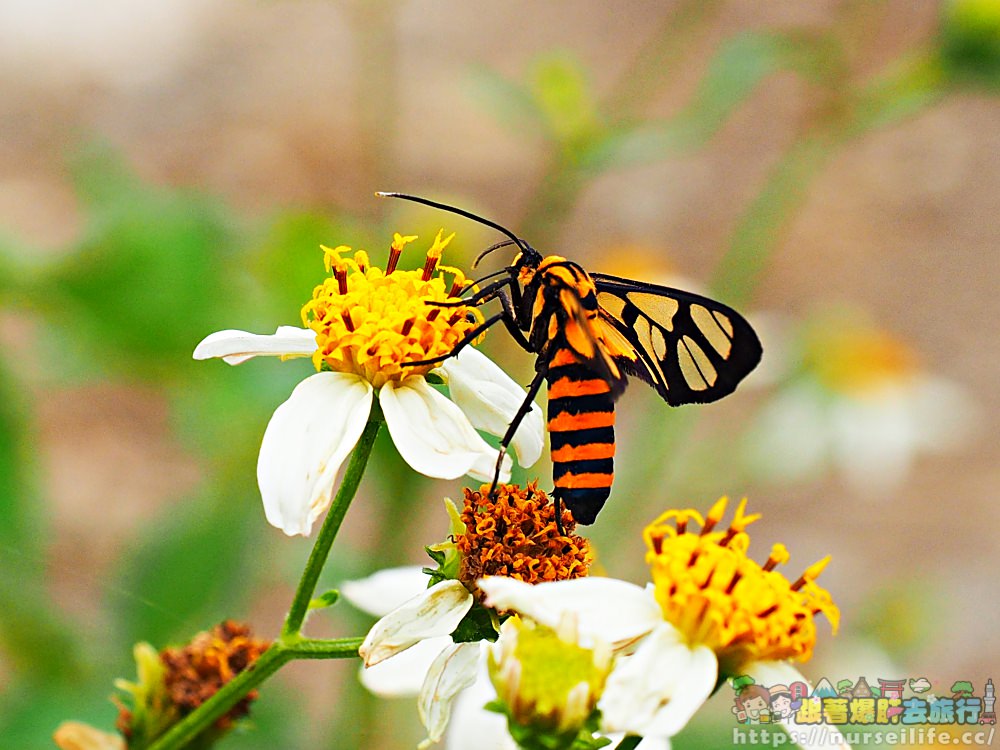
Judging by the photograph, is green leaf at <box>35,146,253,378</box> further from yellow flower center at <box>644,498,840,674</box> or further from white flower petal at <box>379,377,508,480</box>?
yellow flower center at <box>644,498,840,674</box>

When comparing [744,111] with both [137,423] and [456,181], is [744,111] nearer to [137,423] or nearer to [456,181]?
[456,181]

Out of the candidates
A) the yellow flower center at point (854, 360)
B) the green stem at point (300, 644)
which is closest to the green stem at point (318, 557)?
the green stem at point (300, 644)

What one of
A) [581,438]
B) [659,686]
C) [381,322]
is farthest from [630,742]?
[381,322]

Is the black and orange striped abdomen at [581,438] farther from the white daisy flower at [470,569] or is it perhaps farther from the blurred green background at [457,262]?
the blurred green background at [457,262]

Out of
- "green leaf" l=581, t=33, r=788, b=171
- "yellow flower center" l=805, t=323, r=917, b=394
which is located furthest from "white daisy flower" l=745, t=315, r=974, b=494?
"green leaf" l=581, t=33, r=788, b=171

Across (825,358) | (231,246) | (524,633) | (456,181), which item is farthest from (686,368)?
(456,181)

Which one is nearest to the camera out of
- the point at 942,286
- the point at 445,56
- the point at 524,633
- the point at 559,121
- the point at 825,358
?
the point at 524,633
